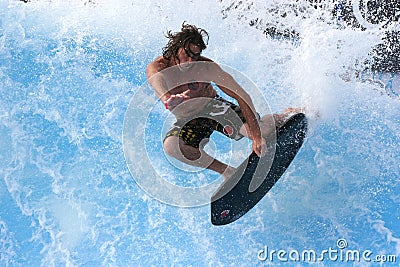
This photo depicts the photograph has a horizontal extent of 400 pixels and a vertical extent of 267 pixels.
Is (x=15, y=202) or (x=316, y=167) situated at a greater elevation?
(x=15, y=202)

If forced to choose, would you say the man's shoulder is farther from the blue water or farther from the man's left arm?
the blue water

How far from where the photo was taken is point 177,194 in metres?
4.73

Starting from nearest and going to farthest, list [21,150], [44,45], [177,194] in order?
1. [177,194]
2. [21,150]
3. [44,45]

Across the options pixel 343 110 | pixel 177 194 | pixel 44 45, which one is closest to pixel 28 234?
pixel 177 194

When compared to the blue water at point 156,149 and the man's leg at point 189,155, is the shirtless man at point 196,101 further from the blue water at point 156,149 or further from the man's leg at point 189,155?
the blue water at point 156,149

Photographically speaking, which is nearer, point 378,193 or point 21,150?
point 378,193

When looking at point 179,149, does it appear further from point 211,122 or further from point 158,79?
point 158,79

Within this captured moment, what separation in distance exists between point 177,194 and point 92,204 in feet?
3.43

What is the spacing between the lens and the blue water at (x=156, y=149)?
13.9ft

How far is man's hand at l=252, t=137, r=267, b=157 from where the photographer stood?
3.17 metres

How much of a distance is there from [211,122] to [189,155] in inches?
13.5

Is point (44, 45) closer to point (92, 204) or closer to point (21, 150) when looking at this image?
point (21, 150)

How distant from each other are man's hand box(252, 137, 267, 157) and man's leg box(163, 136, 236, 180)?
335 mm

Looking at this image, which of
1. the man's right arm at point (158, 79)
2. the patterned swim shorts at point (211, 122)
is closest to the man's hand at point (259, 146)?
the patterned swim shorts at point (211, 122)
